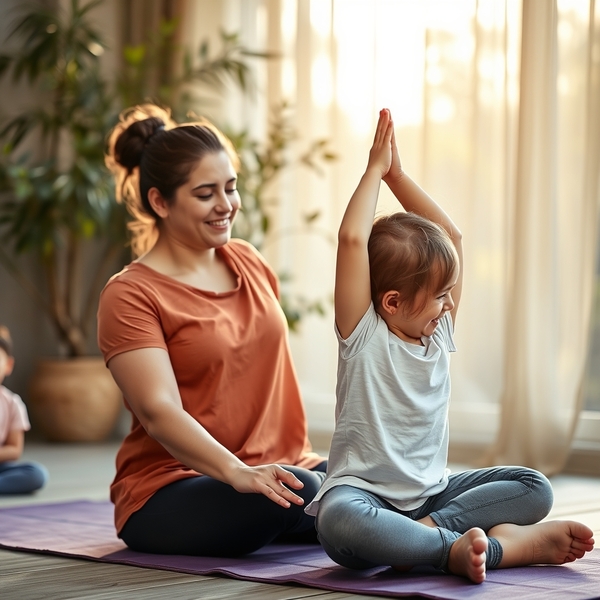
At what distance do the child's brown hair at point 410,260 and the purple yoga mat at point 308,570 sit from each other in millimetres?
455

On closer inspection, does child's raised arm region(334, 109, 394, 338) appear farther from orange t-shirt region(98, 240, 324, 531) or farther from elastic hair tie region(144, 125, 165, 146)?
elastic hair tie region(144, 125, 165, 146)

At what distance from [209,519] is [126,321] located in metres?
0.41

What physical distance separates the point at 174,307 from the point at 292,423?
1.17 ft

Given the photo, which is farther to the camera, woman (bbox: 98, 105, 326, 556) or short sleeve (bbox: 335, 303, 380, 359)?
woman (bbox: 98, 105, 326, 556)

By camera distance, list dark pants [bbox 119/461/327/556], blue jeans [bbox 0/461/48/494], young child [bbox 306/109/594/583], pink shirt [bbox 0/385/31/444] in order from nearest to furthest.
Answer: young child [bbox 306/109/594/583]
dark pants [bbox 119/461/327/556]
blue jeans [bbox 0/461/48/494]
pink shirt [bbox 0/385/31/444]

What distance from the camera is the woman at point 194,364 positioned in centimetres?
200

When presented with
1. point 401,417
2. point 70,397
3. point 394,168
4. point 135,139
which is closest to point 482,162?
point 135,139

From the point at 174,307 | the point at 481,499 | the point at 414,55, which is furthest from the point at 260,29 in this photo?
the point at 481,499

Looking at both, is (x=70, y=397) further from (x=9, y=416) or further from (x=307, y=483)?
(x=307, y=483)

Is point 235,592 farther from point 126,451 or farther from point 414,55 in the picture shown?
point 414,55

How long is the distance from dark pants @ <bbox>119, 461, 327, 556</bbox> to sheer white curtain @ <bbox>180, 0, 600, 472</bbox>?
1501 millimetres

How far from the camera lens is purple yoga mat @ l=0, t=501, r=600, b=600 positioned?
1624 millimetres

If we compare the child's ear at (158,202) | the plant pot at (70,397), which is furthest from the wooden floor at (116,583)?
the plant pot at (70,397)

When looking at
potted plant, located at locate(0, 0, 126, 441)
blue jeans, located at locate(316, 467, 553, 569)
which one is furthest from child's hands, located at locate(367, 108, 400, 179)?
potted plant, located at locate(0, 0, 126, 441)
